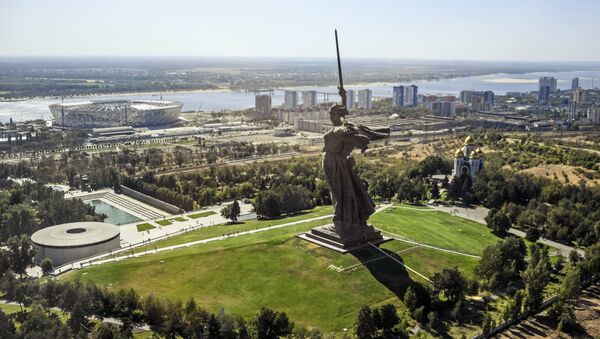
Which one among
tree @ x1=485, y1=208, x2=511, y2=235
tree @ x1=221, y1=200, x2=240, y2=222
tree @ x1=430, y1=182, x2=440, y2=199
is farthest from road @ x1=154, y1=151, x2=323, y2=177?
tree @ x1=485, y1=208, x2=511, y2=235

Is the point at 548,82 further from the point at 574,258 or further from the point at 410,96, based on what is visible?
the point at 574,258

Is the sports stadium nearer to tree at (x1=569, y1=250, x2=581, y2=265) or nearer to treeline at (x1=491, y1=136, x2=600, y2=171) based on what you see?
treeline at (x1=491, y1=136, x2=600, y2=171)

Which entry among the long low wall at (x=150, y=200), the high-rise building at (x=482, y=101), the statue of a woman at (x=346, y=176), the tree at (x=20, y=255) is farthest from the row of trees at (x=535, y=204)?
the high-rise building at (x=482, y=101)

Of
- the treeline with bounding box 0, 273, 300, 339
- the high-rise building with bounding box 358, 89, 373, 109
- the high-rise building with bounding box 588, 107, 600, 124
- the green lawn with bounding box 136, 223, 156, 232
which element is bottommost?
the green lawn with bounding box 136, 223, 156, 232

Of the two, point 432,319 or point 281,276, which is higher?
point 281,276

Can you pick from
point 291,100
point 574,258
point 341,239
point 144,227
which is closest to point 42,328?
Result: point 341,239

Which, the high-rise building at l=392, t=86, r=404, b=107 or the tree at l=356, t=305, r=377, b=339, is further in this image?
the high-rise building at l=392, t=86, r=404, b=107

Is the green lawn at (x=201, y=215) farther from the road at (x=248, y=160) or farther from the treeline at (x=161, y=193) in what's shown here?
the road at (x=248, y=160)
